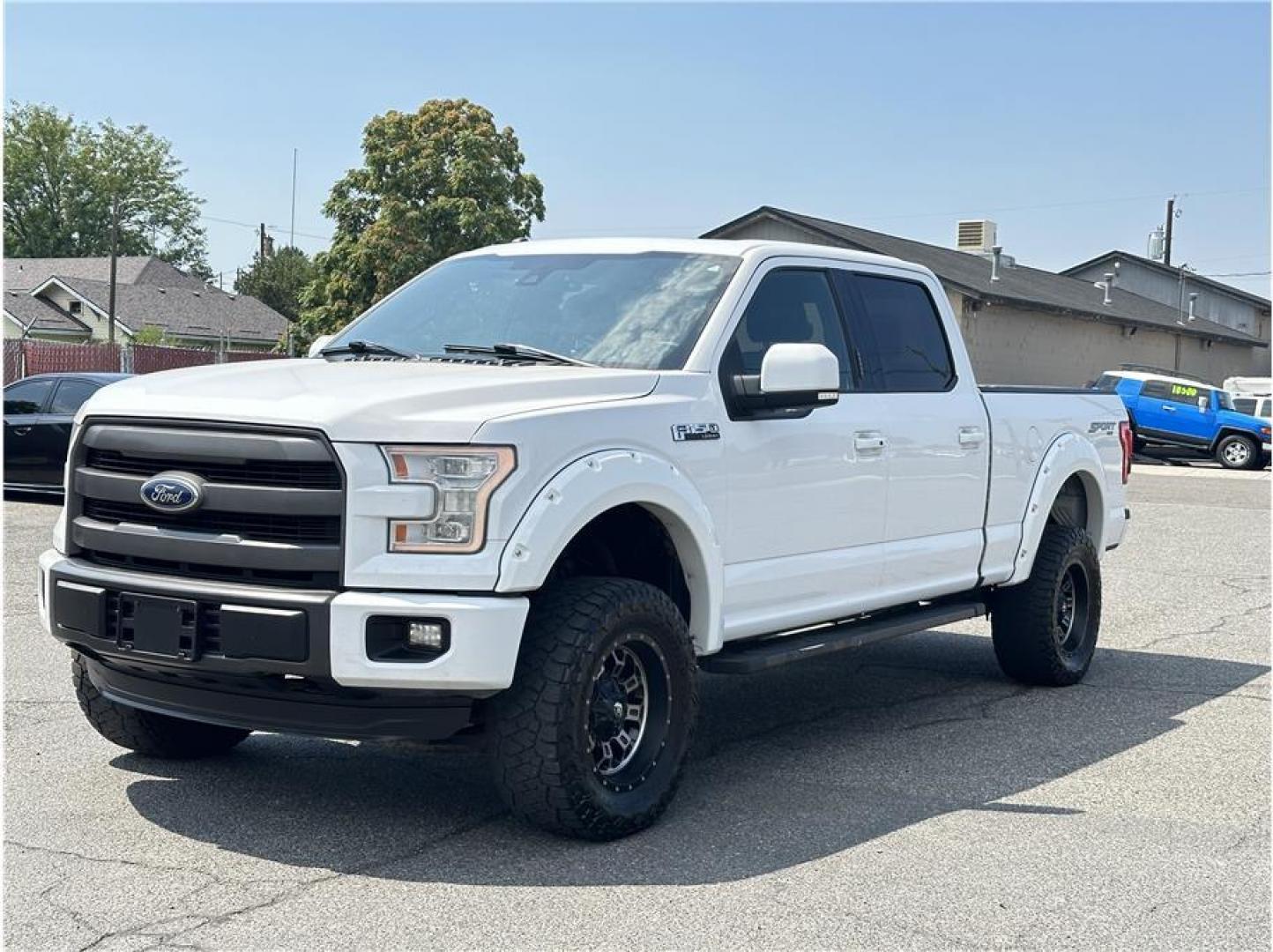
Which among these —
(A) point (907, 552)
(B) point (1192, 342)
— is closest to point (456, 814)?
(A) point (907, 552)

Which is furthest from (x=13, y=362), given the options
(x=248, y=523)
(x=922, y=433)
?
(x=248, y=523)

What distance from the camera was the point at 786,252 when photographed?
22.1 ft

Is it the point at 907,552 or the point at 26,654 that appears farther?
the point at 26,654

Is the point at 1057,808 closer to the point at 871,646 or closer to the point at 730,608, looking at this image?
the point at 730,608

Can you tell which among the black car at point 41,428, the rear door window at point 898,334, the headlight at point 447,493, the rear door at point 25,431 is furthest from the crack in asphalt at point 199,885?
the rear door at point 25,431

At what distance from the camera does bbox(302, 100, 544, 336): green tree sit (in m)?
48.5

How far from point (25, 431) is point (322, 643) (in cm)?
1361

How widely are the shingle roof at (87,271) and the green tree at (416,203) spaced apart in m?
26.5

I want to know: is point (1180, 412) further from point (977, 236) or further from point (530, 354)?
point (530, 354)

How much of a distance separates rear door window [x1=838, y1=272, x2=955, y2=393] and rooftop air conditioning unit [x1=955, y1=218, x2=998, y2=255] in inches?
1673

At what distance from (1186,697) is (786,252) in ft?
11.1

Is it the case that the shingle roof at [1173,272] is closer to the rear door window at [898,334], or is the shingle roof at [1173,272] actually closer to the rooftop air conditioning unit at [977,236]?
the rooftop air conditioning unit at [977,236]

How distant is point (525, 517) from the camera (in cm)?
499

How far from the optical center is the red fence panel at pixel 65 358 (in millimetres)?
37031
